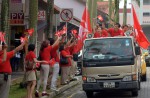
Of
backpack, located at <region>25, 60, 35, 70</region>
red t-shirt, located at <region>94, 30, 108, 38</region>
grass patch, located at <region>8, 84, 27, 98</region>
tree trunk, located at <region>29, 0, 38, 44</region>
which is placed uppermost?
tree trunk, located at <region>29, 0, 38, 44</region>

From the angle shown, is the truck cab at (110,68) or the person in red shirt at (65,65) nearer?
the truck cab at (110,68)

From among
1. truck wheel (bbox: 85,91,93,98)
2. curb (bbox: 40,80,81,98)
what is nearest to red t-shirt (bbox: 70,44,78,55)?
curb (bbox: 40,80,81,98)

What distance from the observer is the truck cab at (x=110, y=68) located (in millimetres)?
12906

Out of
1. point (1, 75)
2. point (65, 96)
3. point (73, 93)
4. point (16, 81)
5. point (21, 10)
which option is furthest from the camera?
point (21, 10)

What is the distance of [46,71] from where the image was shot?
43.0 feet

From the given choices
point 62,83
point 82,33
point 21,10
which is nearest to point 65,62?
point 62,83

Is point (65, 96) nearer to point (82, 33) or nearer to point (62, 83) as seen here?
point (62, 83)

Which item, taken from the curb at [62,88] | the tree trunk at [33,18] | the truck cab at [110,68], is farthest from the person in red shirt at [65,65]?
the truck cab at [110,68]

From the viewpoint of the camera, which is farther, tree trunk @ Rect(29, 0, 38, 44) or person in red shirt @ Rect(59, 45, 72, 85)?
person in red shirt @ Rect(59, 45, 72, 85)

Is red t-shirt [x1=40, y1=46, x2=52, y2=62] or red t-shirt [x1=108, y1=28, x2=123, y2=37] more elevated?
red t-shirt [x1=108, y1=28, x2=123, y2=37]

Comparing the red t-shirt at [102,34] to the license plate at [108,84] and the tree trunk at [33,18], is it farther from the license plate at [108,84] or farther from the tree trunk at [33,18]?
the license plate at [108,84]

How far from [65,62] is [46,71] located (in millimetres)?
3344

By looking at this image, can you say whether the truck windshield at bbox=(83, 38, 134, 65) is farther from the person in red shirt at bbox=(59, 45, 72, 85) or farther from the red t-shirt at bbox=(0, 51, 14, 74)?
the red t-shirt at bbox=(0, 51, 14, 74)

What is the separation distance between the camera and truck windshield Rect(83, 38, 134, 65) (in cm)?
1296
